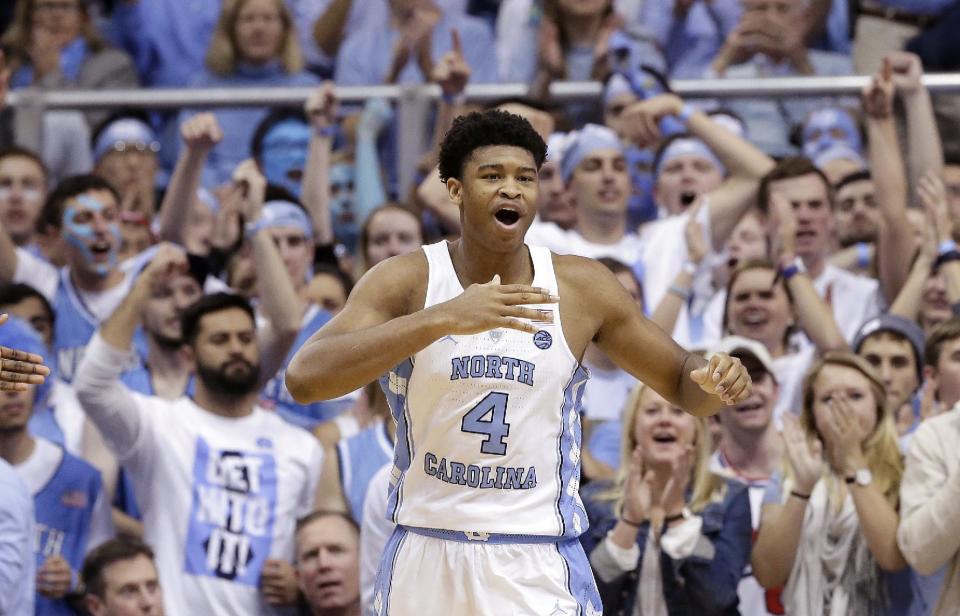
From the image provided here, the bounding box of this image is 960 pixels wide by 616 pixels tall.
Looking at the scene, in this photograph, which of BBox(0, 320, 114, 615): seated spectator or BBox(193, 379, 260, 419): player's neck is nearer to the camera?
BBox(0, 320, 114, 615): seated spectator

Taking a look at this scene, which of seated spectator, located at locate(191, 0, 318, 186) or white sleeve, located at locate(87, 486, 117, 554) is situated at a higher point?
seated spectator, located at locate(191, 0, 318, 186)

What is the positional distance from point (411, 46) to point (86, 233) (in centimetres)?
243

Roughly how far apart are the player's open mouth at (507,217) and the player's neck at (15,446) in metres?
3.13

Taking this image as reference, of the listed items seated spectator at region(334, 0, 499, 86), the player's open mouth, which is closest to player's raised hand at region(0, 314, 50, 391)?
the player's open mouth

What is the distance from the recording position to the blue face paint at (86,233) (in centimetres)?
827

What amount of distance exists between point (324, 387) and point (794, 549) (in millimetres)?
2569

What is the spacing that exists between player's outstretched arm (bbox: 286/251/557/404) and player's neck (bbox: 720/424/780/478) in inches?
108

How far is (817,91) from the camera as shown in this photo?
895 centimetres

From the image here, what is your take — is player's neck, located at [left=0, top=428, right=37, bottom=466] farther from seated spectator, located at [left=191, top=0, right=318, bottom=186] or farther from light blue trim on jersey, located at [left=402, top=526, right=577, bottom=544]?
seated spectator, located at [left=191, top=0, right=318, bottom=186]

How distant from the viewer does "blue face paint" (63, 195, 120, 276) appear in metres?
8.27

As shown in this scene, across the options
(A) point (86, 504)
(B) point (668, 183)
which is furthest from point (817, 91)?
(A) point (86, 504)

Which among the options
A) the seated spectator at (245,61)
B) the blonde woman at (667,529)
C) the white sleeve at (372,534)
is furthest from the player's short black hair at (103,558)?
the seated spectator at (245,61)

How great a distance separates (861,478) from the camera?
20.5 feet

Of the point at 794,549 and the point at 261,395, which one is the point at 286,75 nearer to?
the point at 261,395
